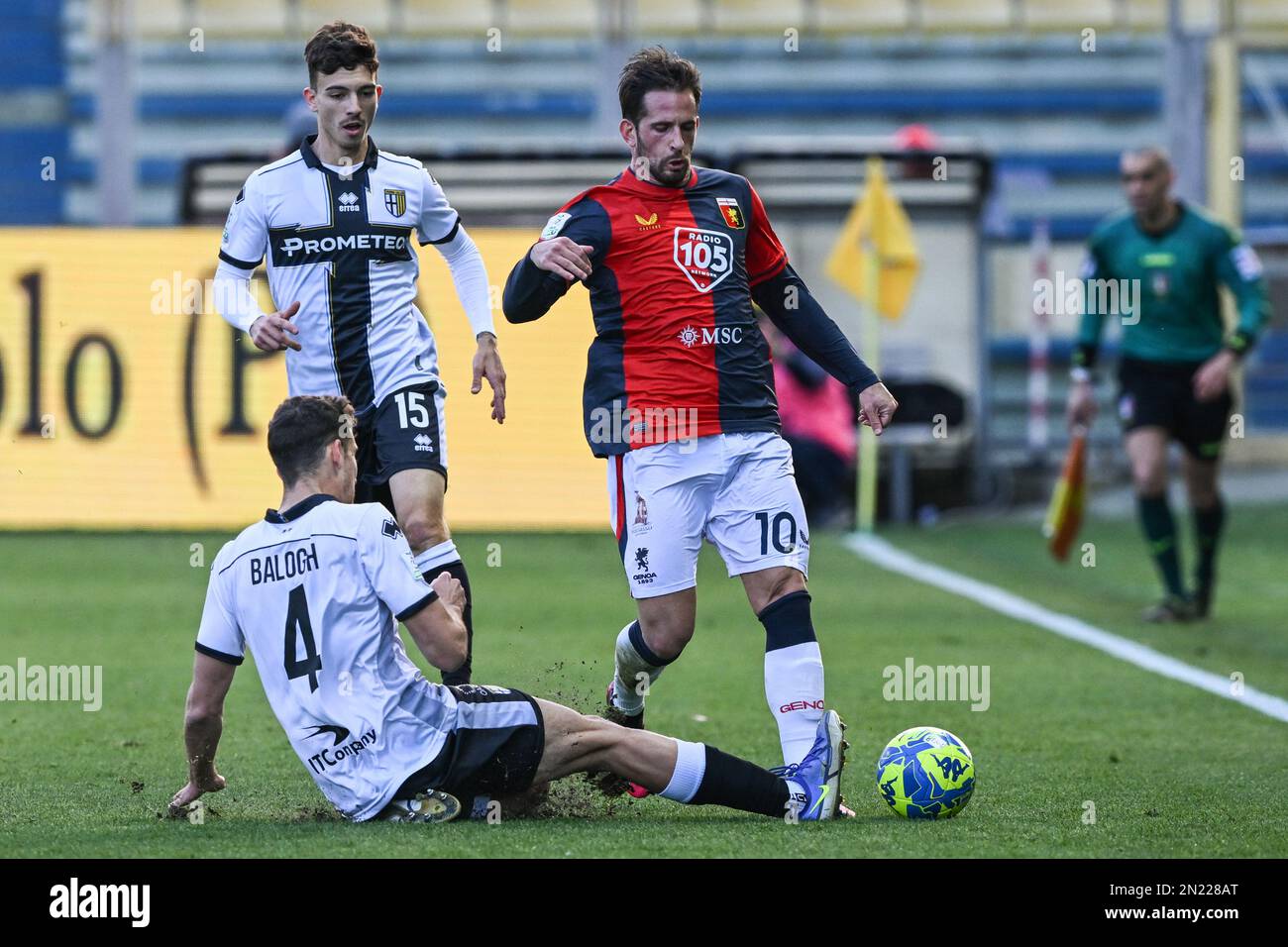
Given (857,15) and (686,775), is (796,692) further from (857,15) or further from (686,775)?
(857,15)

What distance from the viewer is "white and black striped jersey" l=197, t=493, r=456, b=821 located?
5148 millimetres

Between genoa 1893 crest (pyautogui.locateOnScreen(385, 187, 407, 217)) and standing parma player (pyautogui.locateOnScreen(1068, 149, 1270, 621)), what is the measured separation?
528 centimetres

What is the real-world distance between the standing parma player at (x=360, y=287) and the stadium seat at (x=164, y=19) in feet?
56.6

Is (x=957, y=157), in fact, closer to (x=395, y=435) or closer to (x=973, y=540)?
(x=973, y=540)

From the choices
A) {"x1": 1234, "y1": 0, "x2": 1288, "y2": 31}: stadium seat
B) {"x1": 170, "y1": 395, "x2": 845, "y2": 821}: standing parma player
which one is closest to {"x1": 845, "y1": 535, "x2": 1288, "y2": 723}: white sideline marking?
{"x1": 170, "y1": 395, "x2": 845, "y2": 821}: standing parma player

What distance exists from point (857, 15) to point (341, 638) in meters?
19.2

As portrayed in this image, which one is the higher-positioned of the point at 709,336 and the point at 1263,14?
the point at 1263,14

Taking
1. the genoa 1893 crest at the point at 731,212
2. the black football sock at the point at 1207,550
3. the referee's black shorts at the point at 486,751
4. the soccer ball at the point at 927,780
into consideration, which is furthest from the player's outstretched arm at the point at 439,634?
the black football sock at the point at 1207,550

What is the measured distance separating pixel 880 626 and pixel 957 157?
8.81 metres

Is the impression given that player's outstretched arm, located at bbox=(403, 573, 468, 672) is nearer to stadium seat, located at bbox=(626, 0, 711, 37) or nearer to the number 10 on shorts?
the number 10 on shorts

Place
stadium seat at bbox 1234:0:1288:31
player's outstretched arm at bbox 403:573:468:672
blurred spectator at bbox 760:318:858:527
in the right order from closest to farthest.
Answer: player's outstretched arm at bbox 403:573:468:672
blurred spectator at bbox 760:318:858:527
stadium seat at bbox 1234:0:1288:31

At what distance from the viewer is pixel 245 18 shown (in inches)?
918

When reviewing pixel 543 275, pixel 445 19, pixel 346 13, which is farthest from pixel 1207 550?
pixel 346 13
